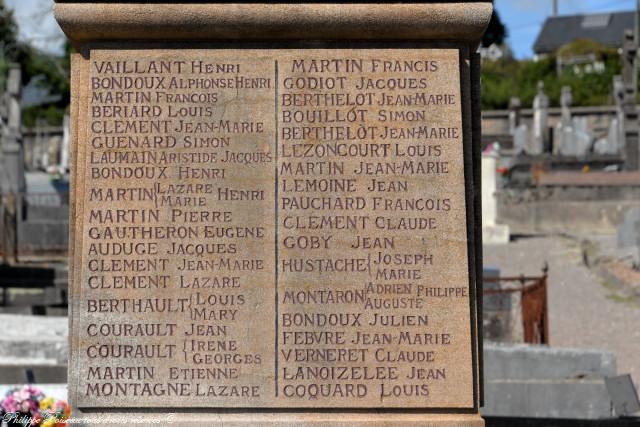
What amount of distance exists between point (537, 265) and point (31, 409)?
1529 cm

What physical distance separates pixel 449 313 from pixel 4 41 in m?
54.1

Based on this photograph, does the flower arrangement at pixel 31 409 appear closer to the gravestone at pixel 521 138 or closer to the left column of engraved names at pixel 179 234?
the left column of engraved names at pixel 179 234

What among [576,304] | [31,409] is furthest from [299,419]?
[576,304]

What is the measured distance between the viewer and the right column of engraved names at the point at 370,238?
4.39 metres

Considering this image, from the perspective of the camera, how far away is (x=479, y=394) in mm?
4488

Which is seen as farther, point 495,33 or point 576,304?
point 495,33

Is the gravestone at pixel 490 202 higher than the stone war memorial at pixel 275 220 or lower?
higher

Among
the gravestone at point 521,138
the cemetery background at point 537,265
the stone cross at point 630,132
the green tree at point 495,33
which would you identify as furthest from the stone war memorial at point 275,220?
the green tree at point 495,33

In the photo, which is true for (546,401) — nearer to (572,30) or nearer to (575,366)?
(575,366)

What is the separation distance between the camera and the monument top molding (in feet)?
14.4

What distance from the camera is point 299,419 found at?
4344 mm

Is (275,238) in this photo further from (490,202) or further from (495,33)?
(495,33)

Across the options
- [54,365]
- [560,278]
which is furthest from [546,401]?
[560,278]

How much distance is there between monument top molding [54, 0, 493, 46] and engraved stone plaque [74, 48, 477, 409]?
4.3 inches
